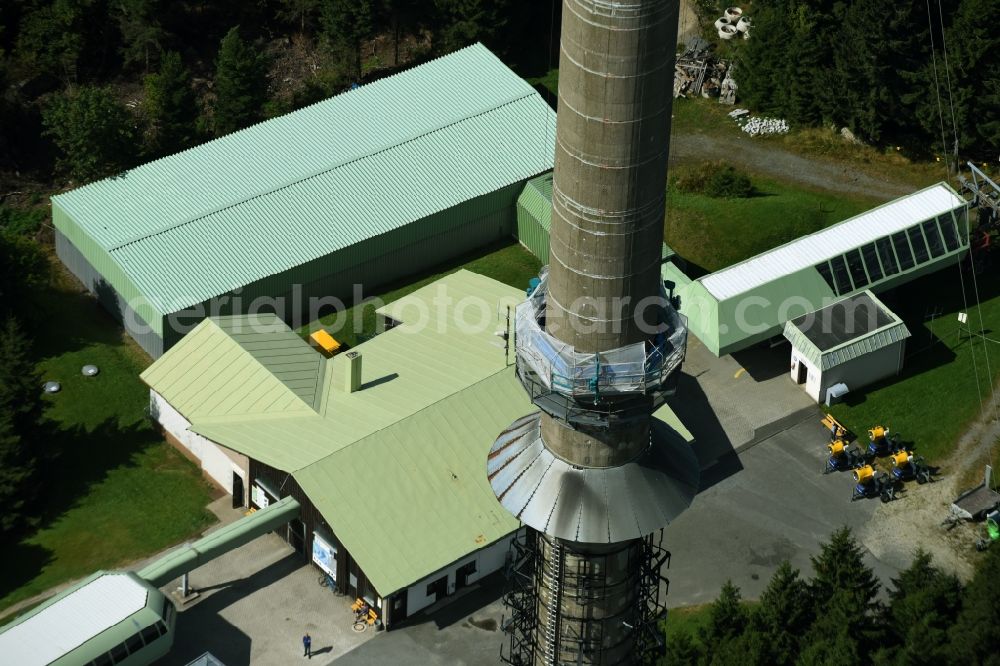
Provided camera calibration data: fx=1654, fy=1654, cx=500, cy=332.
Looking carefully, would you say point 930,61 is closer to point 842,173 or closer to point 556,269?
point 842,173

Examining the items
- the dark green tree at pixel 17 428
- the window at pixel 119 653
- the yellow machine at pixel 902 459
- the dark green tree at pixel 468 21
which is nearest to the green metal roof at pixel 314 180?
the dark green tree at pixel 17 428

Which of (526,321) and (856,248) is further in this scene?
(856,248)

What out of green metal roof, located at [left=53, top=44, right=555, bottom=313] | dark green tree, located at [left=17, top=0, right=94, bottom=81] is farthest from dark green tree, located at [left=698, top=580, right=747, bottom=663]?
dark green tree, located at [left=17, top=0, right=94, bottom=81]

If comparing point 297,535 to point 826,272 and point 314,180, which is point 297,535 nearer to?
point 314,180

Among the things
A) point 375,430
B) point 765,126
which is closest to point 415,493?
point 375,430

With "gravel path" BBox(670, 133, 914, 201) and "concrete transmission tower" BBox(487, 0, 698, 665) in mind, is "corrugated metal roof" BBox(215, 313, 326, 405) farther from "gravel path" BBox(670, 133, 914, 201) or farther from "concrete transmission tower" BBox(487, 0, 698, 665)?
"gravel path" BBox(670, 133, 914, 201)

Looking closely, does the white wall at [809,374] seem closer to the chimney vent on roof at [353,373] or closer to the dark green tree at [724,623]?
the dark green tree at [724,623]

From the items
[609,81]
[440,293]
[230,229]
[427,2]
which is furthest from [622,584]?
[427,2]
